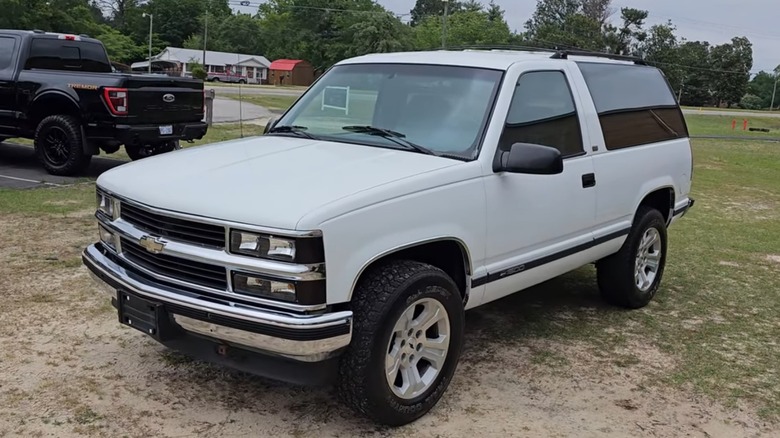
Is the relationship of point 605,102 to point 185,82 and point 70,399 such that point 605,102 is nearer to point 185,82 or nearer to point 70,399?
point 70,399

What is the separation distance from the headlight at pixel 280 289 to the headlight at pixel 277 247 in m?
0.10

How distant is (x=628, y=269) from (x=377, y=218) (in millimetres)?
2872

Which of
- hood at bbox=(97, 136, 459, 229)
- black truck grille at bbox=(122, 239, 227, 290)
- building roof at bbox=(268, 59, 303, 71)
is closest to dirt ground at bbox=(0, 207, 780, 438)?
black truck grille at bbox=(122, 239, 227, 290)

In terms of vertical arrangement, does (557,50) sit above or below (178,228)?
above

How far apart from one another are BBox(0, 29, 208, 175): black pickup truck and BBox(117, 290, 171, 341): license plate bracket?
6.80 meters

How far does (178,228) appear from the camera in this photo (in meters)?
3.37

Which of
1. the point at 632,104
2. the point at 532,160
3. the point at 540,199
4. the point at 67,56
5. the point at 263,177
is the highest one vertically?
the point at 67,56

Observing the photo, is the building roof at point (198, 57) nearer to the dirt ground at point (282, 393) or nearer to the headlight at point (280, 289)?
the dirt ground at point (282, 393)

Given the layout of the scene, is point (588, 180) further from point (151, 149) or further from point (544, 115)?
point (151, 149)

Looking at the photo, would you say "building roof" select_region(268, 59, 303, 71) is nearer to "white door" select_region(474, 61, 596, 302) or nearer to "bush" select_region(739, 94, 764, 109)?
"bush" select_region(739, 94, 764, 109)

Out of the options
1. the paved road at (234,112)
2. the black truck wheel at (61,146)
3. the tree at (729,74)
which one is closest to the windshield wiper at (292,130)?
the black truck wheel at (61,146)

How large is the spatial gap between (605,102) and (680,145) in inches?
50.1

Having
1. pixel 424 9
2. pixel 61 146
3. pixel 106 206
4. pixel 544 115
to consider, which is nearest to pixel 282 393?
pixel 106 206

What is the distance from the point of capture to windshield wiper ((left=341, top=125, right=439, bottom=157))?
4027 millimetres
